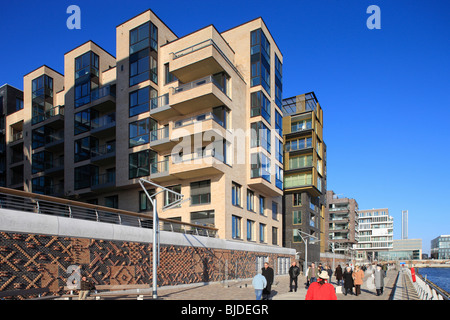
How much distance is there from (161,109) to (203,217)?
34.0 ft

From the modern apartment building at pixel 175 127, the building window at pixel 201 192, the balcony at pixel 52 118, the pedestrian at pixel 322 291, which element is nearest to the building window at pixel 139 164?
the modern apartment building at pixel 175 127

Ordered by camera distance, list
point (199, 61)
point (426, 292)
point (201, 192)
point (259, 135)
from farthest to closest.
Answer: point (259, 135) < point (201, 192) < point (199, 61) < point (426, 292)

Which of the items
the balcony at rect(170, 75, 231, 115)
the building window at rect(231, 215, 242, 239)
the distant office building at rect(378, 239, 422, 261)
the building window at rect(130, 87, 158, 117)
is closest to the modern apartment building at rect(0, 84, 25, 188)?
A: the building window at rect(130, 87, 158, 117)

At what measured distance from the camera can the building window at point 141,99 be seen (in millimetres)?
33366

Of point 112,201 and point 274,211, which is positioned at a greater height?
point 112,201

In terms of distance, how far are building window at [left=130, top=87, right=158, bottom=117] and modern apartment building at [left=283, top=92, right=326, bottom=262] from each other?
2465 cm

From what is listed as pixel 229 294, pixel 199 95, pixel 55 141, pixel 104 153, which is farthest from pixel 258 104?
pixel 55 141

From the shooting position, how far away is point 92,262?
16672mm

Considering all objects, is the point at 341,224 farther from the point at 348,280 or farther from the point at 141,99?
the point at 348,280

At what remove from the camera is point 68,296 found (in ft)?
45.4

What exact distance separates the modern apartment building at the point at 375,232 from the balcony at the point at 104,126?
119 m

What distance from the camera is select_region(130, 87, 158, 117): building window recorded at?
→ 33.4 metres
